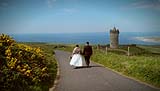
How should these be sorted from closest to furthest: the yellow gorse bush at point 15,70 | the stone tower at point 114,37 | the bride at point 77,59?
the yellow gorse bush at point 15,70
the bride at point 77,59
the stone tower at point 114,37

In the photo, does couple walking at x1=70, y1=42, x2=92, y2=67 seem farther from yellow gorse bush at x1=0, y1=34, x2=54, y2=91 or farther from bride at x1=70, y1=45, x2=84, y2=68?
yellow gorse bush at x1=0, y1=34, x2=54, y2=91

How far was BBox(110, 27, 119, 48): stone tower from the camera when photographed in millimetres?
89438

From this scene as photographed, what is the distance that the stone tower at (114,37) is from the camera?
89438 millimetres

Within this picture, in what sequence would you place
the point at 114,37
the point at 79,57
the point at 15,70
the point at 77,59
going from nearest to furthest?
the point at 15,70 < the point at 77,59 < the point at 79,57 < the point at 114,37

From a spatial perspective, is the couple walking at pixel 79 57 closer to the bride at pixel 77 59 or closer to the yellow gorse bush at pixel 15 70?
the bride at pixel 77 59

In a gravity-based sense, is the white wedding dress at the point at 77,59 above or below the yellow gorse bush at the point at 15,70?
below

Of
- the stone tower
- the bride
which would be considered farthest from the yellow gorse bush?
the stone tower

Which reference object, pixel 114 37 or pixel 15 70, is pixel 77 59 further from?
pixel 114 37

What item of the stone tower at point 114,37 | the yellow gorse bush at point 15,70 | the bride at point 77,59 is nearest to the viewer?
the yellow gorse bush at point 15,70

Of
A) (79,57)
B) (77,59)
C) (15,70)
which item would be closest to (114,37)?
(79,57)

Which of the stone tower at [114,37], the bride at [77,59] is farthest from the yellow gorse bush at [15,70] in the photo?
the stone tower at [114,37]

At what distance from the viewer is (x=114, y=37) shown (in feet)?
298

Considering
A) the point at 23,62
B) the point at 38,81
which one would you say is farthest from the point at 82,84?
the point at 23,62

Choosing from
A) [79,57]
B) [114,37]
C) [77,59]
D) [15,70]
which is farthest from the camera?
[114,37]
